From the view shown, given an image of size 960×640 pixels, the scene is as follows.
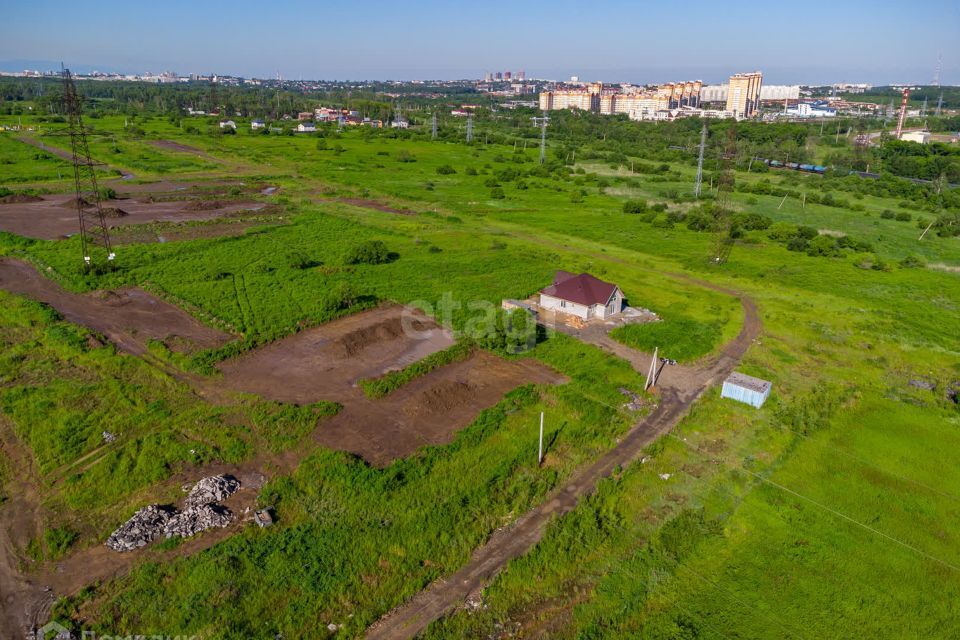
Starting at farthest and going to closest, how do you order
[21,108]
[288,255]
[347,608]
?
[21,108] → [288,255] → [347,608]

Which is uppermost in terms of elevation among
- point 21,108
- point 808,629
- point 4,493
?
point 21,108

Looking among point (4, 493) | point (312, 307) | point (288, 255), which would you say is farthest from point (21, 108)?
point (4, 493)

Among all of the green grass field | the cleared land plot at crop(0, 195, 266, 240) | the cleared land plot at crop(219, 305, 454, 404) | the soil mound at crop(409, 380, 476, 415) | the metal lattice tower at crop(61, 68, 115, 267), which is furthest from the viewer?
the cleared land plot at crop(0, 195, 266, 240)

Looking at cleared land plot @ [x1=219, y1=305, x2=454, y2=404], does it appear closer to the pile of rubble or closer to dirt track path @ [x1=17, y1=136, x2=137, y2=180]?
the pile of rubble

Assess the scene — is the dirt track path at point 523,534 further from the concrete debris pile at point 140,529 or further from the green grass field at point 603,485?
the concrete debris pile at point 140,529

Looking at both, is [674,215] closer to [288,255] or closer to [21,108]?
[288,255]

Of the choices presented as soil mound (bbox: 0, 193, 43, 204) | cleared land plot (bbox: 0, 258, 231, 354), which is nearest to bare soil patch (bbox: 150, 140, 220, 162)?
soil mound (bbox: 0, 193, 43, 204)
